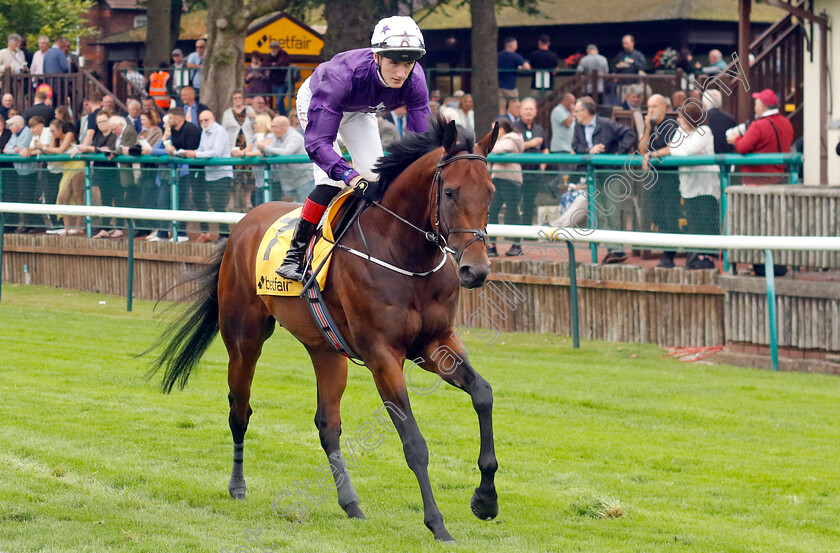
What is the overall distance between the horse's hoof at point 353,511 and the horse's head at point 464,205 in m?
1.38

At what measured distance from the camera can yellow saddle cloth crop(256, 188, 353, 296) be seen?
224 inches

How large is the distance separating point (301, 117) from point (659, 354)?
5057 millimetres

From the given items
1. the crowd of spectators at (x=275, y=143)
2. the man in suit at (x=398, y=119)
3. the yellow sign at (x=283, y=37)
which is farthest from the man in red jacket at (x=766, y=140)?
the yellow sign at (x=283, y=37)

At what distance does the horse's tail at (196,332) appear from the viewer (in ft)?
22.8

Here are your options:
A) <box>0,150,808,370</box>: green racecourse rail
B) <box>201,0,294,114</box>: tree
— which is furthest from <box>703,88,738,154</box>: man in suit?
<box>201,0,294,114</box>: tree

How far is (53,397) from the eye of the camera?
8.23 meters

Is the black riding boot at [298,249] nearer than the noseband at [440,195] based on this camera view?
No

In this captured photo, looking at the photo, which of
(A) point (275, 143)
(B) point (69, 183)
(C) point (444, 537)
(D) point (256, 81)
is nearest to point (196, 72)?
(D) point (256, 81)

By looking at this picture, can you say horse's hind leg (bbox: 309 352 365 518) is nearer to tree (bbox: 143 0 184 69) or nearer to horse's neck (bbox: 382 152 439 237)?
horse's neck (bbox: 382 152 439 237)

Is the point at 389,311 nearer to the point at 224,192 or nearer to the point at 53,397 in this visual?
the point at 53,397

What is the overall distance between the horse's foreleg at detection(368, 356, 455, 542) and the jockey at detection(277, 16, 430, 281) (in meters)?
0.77

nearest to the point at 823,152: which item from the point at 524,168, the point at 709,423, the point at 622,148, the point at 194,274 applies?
the point at 622,148

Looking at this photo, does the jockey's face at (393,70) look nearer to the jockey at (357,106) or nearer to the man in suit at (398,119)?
the jockey at (357,106)

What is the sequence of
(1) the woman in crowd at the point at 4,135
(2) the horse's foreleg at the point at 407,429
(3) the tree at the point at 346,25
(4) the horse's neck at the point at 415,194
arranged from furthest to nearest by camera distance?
(3) the tree at the point at 346,25, (1) the woman in crowd at the point at 4,135, (4) the horse's neck at the point at 415,194, (2) the horse's foreleg at the point at 407,429
